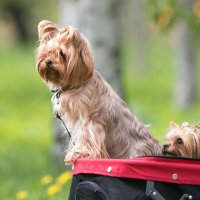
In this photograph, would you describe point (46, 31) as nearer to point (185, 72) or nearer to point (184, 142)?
point (184, 142)

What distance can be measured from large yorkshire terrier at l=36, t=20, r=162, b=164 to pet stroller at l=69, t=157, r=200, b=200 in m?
0.47

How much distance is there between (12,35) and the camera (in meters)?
41.9

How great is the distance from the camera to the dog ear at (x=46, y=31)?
5543 mm

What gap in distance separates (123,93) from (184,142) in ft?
12.4

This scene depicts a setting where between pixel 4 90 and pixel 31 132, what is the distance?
6.73 meters

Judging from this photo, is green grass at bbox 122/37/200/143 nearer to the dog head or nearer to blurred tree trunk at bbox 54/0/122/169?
blurred tree trunk at bbox 54/0/122/169

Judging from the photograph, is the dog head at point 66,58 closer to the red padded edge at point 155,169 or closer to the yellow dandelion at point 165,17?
the red padded edge at point 155,169

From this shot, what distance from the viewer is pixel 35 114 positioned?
15672mm


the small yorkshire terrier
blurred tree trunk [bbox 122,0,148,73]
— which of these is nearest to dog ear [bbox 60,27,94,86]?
the small yorkshire terrier

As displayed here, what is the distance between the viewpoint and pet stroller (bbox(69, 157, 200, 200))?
188 inches

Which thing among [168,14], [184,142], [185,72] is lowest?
[184,142]

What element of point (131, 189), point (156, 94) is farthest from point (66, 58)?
point (156, 94)

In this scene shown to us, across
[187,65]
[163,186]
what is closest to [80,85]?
[163,186]

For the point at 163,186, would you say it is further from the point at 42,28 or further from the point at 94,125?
the point at 42,28
